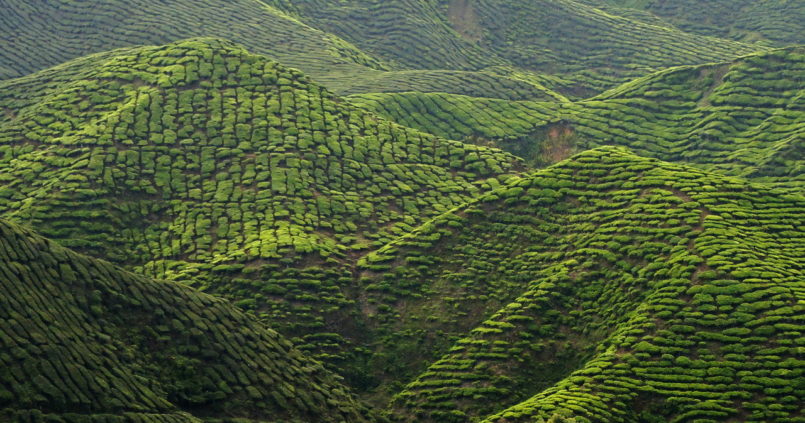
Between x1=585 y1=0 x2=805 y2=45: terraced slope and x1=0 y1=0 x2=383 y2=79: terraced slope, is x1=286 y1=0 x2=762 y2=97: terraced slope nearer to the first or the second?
x1=585 y1=0 x2=805 y2=45: terraced slope

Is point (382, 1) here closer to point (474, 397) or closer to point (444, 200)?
point (444, 200)

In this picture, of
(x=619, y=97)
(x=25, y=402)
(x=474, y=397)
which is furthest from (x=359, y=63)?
(x=25, y=402)

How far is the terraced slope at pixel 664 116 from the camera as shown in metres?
75.4

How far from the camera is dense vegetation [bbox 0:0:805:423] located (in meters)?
42.7

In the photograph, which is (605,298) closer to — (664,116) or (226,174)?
(226,174)

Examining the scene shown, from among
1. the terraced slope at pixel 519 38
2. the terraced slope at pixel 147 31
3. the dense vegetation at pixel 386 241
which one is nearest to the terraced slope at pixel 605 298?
the dense vegetation at pixel 386 241

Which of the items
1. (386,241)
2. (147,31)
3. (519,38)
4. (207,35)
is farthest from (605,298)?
(519,38)

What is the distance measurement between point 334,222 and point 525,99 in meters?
35.9

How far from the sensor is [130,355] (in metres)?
42.1

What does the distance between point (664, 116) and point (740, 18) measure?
Result: 43.1m

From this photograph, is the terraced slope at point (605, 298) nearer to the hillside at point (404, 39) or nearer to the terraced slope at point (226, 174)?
the terraced slope at point (226, 174)

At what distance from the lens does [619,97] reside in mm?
87438

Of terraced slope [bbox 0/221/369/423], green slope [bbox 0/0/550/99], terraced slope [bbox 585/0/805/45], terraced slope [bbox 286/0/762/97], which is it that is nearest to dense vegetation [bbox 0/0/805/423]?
terraced slope [bbox 0/221/369/423]

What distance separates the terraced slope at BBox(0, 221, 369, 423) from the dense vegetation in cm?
13
